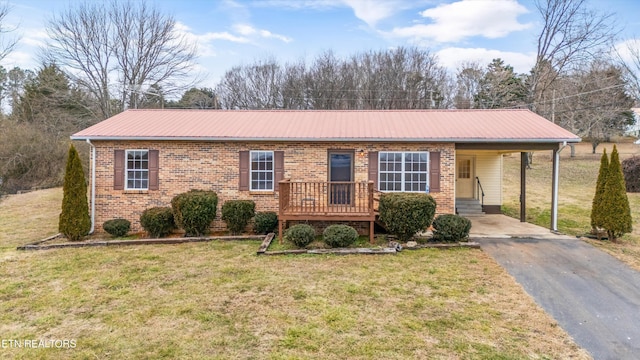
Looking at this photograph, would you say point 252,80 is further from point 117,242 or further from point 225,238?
point 117,242

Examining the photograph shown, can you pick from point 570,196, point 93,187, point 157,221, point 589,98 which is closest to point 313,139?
point 157,221

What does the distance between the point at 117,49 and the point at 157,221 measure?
19.1m

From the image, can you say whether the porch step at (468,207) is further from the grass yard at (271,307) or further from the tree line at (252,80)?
the tree line at (252,80)

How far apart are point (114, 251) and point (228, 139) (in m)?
4.27

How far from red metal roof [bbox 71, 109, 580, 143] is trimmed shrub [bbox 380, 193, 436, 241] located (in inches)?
82.2

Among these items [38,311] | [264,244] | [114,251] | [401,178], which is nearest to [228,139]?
[264,244]

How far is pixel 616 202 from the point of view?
351 inches

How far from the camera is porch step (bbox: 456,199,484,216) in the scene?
13.2 metres

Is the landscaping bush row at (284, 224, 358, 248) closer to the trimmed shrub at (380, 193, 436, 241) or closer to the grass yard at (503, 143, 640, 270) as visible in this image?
the trimmed shrub at (380, 193, 436, 241)

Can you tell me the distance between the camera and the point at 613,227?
8.94m

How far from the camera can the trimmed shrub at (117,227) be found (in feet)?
32.8

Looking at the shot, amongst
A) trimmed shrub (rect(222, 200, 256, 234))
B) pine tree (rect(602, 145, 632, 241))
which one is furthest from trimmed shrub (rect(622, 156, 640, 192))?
trimmed shrub (rect(222, 200, 256, 234))

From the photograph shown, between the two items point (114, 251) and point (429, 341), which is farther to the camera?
point (114, 251)

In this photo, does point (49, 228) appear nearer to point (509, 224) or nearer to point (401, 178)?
point (401, 178)
